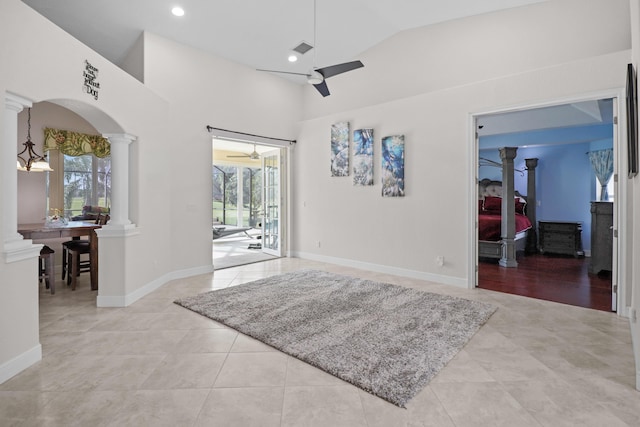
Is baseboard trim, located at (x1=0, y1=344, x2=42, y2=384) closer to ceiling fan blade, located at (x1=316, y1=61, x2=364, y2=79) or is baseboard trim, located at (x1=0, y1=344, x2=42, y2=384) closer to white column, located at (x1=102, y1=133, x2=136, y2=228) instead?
white column, located at (x1=102, y1=133, x2=136, y2=228)

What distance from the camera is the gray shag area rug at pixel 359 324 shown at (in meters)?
2.22

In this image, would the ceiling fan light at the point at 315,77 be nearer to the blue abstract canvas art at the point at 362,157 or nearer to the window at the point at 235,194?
the blue abstract canvas art at the point at 362,157

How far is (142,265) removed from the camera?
13.3ft

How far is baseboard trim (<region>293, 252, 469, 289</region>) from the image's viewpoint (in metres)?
4.52

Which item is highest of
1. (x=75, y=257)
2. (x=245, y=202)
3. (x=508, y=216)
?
(x=245, y=202)

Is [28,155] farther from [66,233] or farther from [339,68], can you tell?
[339,68]

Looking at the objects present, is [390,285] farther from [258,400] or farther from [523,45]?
[523,45]

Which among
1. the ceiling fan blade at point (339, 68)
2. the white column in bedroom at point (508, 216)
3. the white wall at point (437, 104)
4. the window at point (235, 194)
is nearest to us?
the ceiling fan blade at point (339, 68)

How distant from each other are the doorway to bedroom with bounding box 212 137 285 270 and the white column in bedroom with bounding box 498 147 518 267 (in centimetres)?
429

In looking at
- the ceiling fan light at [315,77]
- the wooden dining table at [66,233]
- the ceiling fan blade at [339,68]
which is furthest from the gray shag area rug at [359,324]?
the ceiling fan blade at [339,68]

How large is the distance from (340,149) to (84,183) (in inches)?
191

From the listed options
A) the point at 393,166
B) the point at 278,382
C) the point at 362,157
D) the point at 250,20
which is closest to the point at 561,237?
the point at 393,166

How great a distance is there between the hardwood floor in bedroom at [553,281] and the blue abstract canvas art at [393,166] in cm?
188

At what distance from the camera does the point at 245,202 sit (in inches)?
460
